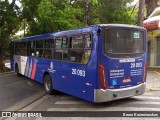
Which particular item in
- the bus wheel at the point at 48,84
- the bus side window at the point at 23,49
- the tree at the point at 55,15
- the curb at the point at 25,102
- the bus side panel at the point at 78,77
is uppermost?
the tree at the point at 55,15

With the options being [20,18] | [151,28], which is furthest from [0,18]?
[151,28]

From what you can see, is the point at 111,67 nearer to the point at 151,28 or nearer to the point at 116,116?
the point at 116,116

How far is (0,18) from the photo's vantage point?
23297mm

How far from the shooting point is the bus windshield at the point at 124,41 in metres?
8.54

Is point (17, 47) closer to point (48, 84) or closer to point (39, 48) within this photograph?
point (39, 48)

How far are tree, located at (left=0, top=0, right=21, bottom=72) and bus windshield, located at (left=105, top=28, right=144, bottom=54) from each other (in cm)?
1552

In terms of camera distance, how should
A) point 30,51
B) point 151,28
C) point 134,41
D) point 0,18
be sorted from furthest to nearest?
point 0,18 < point 151,28 < point 30,51 < point 134,41

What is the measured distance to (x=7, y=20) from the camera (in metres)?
23.0

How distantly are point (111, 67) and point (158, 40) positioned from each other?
560 inches

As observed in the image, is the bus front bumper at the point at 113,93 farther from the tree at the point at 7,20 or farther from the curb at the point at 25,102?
the tree at the point at 7,20

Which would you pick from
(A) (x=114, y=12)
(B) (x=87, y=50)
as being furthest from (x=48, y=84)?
(A) (x=114, y=12)

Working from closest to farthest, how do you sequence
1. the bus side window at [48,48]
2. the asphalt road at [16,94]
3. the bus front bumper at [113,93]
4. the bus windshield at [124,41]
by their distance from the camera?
the bus front bumper at [113,93] < the bus windshield at [124,41] < the asphalt road at [16,94] < the bus side window at [48,48]

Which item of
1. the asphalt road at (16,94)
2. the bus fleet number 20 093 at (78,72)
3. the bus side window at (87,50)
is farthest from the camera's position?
the asphalt road at (16,94)

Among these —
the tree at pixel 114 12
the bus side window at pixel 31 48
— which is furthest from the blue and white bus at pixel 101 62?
the tree at pixel 114 12
